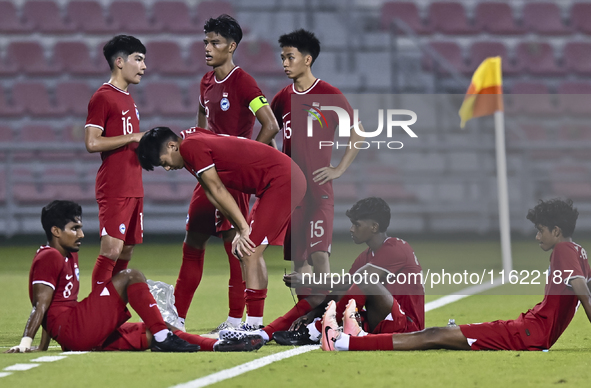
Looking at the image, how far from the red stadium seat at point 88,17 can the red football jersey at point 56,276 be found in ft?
39.7

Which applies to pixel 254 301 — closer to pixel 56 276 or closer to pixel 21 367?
pixel 56 276

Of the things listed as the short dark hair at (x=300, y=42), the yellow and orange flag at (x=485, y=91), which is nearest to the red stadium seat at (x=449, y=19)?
the yellow and orange flag at (x=485, y=91)

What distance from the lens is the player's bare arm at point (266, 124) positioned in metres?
5.25

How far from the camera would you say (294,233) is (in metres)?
5.52

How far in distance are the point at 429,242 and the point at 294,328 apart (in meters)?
7.89

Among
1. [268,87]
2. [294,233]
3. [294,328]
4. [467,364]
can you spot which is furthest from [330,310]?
[268,87]

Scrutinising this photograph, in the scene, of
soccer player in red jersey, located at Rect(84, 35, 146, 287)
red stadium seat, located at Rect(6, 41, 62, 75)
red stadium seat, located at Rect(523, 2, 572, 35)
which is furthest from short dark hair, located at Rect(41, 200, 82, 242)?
red stadium seat, located at Rect(523, 2, 572, 35)

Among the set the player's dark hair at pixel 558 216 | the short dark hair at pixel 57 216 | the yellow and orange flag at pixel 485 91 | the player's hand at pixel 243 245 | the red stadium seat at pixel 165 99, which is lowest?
the player's hand at pixel 243 245

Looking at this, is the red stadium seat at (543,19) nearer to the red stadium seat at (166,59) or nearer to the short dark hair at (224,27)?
the red stadium seat at (166,59)

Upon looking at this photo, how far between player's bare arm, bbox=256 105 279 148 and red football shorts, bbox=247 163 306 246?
560 mm

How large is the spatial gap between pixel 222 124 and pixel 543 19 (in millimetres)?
13298

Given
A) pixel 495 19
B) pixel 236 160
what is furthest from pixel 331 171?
pixel 495 19

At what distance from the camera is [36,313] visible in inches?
167

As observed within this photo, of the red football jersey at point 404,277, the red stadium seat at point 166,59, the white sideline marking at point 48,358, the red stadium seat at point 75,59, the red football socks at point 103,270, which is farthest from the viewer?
the red stadium seat at point 166,59
